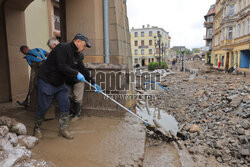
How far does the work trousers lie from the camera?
2840mm

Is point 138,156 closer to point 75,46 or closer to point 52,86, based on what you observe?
A: point 52,86

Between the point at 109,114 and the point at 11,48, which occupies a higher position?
the point at 11,48

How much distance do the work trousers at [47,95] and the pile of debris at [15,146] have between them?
39 cm

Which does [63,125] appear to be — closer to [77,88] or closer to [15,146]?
[15,146]

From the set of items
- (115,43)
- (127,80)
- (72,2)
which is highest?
(72,2)

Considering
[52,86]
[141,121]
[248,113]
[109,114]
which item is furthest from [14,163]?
[248,113]

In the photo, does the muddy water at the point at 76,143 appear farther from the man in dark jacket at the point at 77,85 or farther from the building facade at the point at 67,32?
the building facade at the point at 67,32

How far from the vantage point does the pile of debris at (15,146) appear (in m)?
2.08

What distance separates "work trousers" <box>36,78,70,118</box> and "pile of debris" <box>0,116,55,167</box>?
39 cm

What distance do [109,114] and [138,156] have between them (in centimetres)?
161

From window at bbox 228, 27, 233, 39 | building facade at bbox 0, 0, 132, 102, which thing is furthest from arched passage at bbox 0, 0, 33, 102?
window at bbox 228, 27, 233, 39

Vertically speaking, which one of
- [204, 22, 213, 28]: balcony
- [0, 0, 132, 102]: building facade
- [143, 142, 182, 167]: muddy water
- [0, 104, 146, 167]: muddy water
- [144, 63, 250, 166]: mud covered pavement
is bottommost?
[144, 63, 250, 166]: mud covered pavement

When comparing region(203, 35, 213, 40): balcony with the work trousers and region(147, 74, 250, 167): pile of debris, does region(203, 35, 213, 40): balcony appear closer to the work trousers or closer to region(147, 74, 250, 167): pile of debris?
region(147, 74, 250, 167): pile of debris

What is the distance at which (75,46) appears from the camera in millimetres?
2910
